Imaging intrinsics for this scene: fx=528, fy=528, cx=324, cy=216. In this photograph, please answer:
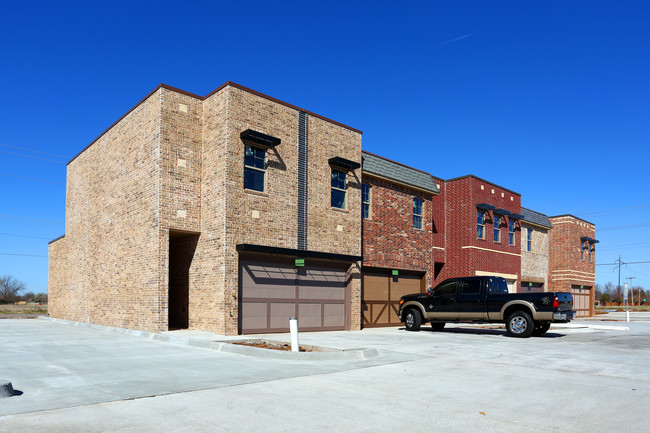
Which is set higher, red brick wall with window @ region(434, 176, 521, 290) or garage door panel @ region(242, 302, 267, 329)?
red brick wall with window @ region(434, 176, 521, 290)

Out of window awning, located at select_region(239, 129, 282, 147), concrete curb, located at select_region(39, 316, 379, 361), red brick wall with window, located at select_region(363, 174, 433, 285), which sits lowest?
concrete curb, located at select_region(39, 316, 379, 361)

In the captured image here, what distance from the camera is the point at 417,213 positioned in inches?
1009

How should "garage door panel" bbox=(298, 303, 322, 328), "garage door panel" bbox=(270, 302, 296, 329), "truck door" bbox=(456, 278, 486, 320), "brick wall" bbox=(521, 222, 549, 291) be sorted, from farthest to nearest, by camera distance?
"brick wall" bbox=(521, 222, 549, 291), "garage door panel" bbox=(298, 303, 322, 328), "truck door" bbox=(456, 278, 486, 320), "garage door panel" bbox=(270, 302, 296, 329)

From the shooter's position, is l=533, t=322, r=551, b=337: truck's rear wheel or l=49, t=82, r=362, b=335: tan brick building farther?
l=533, t=322, r=551, b=337: truck's rear wheel

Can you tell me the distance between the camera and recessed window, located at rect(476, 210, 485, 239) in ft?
96.7

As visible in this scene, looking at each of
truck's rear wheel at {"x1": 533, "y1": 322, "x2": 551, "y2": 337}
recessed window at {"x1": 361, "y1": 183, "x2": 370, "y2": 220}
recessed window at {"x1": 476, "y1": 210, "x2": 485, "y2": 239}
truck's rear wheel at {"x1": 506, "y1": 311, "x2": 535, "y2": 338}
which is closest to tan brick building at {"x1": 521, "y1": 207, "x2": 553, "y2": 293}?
recessed window at {"x1": 476, "y1": 210, "x2": 485, "y2": 239}

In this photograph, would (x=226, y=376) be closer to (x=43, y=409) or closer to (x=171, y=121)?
(x=43, y=409)

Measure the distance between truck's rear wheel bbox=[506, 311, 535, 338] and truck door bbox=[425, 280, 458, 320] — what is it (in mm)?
2032

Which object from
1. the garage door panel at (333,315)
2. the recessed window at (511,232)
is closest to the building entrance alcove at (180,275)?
the garage door panel at (333,315)

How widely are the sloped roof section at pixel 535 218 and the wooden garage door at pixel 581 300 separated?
5.98 metres

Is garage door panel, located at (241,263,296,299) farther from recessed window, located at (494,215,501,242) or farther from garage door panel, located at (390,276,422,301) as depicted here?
recessed window, located at (494,215,501,242)

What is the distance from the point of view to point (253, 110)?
18047mm

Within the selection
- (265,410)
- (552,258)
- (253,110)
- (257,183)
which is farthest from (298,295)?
(552,258)

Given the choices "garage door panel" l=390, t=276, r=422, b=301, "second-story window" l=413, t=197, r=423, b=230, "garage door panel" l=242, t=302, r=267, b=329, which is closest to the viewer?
"garage door panel" l=242, t=302, r=267, b=329
